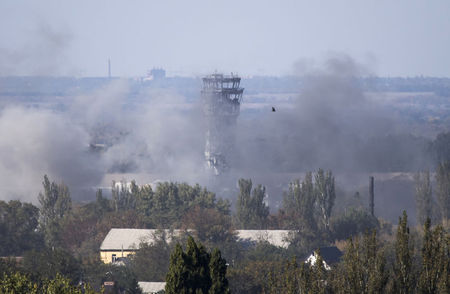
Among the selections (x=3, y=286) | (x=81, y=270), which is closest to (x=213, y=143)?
(x=81, y=270)

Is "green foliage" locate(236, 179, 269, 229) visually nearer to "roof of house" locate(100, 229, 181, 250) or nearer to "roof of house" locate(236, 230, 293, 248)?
"roof of house" locate(236, 230, 293, 248)

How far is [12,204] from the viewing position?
97812 millimetres

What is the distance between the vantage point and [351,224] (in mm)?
95938

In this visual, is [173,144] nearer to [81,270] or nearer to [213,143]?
[213,143]

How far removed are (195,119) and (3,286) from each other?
16435 centimetres

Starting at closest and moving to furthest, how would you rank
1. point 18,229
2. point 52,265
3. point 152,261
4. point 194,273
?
point 194,273, point 52,265, point 152,261, point 18,229

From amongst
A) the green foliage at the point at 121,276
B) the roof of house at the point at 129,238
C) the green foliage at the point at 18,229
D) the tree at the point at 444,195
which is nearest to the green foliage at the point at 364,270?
the green foliage at the point at 121,276

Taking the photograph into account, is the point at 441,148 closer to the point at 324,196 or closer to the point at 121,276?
the point at 324,196

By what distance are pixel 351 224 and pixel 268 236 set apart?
11.2 m

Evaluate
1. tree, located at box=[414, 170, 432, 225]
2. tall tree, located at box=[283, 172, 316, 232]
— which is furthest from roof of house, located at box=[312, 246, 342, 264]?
tree, located at box=[414, 170, 432, 225]

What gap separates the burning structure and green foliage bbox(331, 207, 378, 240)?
5006 cm

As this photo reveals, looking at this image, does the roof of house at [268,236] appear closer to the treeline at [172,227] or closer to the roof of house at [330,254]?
the treeline at [172,227]

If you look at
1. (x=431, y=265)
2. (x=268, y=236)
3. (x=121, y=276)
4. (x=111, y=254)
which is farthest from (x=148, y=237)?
(x=431, y=265)

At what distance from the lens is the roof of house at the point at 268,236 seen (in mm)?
86750
